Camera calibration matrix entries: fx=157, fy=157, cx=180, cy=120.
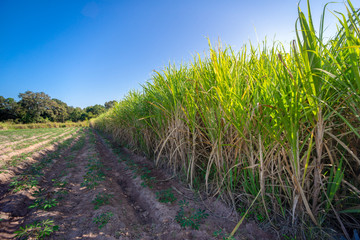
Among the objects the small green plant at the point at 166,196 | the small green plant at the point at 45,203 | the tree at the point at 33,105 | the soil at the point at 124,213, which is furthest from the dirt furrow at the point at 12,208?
the tree at the point at 33,105

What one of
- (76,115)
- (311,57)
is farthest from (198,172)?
(76,115)

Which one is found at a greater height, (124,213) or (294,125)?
(294,125)

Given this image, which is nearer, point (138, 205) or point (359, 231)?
point (359, 231)

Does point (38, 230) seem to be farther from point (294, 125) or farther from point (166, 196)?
point (294, 125)

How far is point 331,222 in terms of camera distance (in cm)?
135

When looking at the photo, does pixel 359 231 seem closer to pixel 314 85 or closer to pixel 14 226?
pixel 314 85

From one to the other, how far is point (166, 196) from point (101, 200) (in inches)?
38.1

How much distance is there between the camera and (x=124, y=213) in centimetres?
210

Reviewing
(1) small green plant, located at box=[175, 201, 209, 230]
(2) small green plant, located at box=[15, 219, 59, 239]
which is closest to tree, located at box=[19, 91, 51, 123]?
(2) small green plant, located at box=[15, 219, 59, 239]

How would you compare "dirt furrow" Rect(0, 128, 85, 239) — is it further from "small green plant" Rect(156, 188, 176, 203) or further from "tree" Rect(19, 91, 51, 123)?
"tree" Rect(19, 91, 51, 123)

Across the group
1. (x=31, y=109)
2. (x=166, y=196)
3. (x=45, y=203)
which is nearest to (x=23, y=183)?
(x=45, y=203)

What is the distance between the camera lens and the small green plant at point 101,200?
226cm

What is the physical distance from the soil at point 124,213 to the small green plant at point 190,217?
4 cm

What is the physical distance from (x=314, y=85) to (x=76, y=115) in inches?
2713
